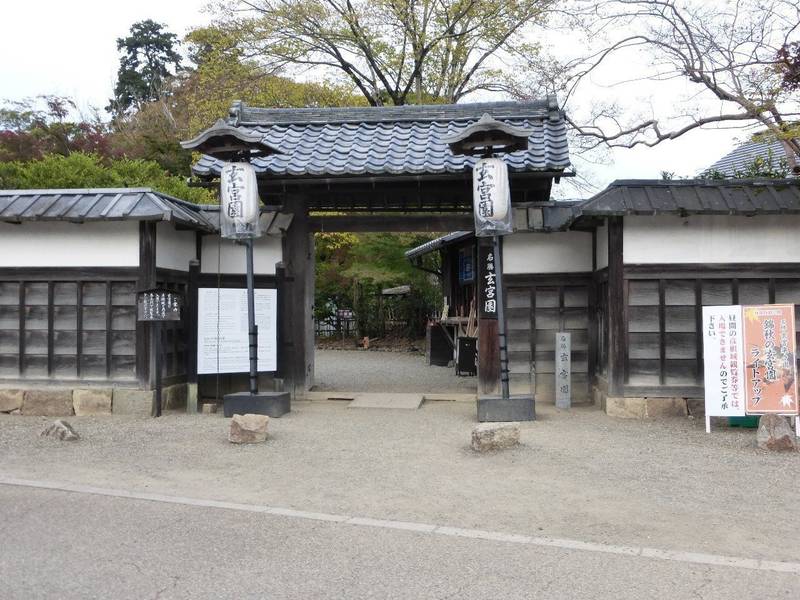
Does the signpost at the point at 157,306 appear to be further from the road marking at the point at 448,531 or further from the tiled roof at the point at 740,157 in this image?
the tiled roof at the point at 740,157

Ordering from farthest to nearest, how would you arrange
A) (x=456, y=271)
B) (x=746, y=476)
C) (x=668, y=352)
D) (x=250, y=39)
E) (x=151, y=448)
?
(x=250, y=39) < (x=456, y=271) < (x=668, y=352) < (x=151, y=448) < (x=746, y=476)

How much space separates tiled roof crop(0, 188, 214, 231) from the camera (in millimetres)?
9938

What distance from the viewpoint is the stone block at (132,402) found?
10.2 m

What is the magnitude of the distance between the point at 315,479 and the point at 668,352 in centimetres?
562

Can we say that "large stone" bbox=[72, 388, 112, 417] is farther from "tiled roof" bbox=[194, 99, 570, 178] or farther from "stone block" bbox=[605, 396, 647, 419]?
"stone block" bbox=[605, 396, 647, 419]

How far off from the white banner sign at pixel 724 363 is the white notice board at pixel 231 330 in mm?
6263

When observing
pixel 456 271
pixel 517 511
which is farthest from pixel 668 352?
pixel 456 271

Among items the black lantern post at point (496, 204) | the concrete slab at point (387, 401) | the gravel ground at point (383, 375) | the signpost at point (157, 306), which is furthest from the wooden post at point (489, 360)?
the signpost at point (157, 306)

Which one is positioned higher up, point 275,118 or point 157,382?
point 275,118

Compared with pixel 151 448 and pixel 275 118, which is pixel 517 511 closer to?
pixel 151 448

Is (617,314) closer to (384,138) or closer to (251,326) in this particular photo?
(384,138)

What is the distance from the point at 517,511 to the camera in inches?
220

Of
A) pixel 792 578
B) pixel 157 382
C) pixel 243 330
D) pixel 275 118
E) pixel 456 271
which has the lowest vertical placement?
pixel 792 578

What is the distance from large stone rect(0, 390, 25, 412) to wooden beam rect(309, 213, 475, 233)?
513cm
